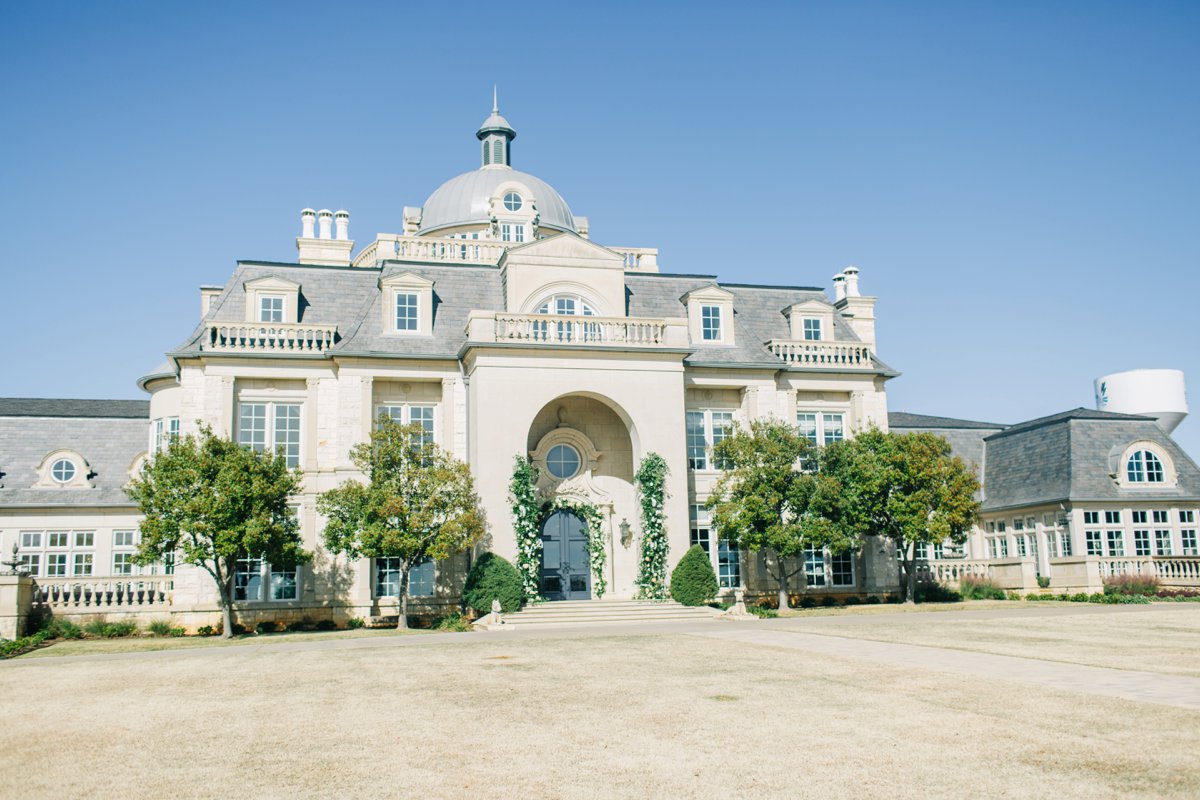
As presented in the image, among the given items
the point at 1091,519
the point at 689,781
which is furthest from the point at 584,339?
the point at 689,781

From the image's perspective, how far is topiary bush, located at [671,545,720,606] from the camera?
30406mm

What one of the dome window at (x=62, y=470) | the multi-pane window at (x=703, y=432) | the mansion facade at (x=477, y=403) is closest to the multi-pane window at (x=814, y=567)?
the mansion facade at (x=477, y=403)

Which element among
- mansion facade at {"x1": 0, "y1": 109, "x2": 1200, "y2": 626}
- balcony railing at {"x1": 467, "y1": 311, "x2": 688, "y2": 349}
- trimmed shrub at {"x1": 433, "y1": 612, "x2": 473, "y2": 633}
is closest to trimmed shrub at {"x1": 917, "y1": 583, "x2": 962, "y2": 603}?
mansion facade at {"x1": 0, "y1": 109, "x2": 1200, "y2": 626}

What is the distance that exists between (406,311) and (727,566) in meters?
13.5

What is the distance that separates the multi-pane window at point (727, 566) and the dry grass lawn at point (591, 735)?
1844 centimetres

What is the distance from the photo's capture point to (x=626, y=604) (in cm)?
2998

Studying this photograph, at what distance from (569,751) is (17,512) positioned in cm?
3334

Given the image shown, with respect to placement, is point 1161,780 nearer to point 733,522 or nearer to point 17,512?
point 733,522

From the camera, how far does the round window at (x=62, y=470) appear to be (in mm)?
37875

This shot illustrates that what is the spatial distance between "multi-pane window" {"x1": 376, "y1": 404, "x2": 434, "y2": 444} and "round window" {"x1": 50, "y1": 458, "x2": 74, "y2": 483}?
13376 millimetres

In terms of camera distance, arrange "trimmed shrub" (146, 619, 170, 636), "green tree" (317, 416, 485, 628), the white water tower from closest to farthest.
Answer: "green tree" (317, 416, 485, 628)
"trimmed shrub" (146, 619, 170, 636)
the white water tower

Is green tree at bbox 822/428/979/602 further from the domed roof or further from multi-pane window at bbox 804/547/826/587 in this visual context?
the domed roof

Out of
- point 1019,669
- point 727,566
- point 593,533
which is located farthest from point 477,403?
point 1019,669

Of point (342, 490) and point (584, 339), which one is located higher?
point (584, 339)
